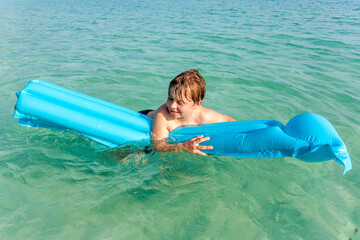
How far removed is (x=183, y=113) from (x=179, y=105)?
16 centimetres

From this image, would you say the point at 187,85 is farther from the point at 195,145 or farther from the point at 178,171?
the point at 178,171

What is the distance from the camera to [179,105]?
2.61 m

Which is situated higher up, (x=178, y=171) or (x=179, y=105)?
(x=179, y=105)

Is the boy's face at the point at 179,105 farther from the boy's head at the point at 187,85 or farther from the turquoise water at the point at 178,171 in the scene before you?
the turquoise water at the point at 178,171

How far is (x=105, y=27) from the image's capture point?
11023mm

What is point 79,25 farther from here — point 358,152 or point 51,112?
point 358,152

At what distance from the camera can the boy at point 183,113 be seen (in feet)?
8.35

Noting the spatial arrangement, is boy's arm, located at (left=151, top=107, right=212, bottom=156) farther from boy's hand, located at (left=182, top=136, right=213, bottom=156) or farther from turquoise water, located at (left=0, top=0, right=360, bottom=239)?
turquoise water, located at (left=0, top=0, right=360, bottom=239)

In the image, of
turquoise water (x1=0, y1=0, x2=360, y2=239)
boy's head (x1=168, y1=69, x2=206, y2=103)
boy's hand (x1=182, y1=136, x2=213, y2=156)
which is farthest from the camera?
boy's hand (x1=182, y1=136, x2=213, y2=156)

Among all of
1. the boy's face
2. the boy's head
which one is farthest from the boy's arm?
the boy's head

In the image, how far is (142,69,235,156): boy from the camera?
254 centimetres

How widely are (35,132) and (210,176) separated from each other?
222cm

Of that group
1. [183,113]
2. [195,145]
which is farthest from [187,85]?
[195,145]

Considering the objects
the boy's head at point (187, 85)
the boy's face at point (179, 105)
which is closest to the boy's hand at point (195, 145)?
the boy's face at point (179, 105)
